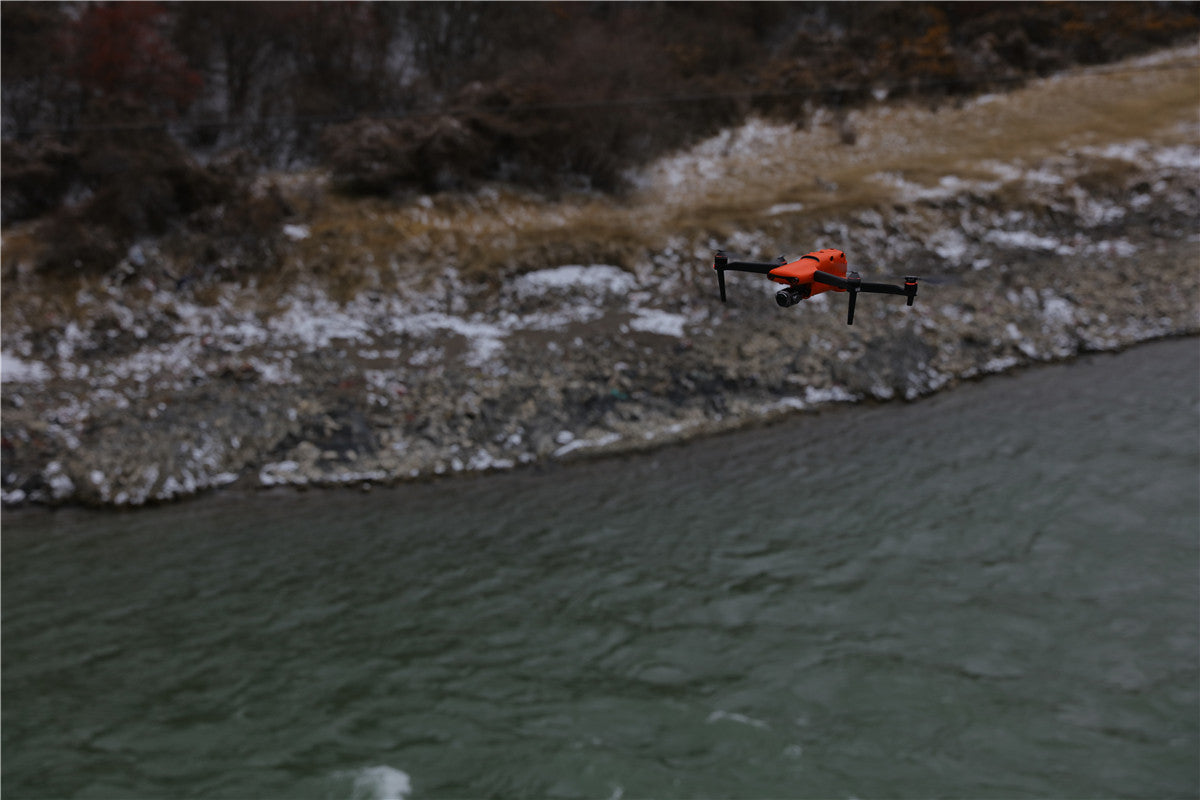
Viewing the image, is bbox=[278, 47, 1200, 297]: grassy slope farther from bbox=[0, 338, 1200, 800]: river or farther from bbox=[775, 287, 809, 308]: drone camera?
bbox=[775, 287, 809, 308]: drone camera

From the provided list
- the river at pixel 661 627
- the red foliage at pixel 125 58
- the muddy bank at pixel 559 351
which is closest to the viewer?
the river at pixel 661 627

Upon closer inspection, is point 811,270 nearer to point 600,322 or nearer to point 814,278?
point 814,278

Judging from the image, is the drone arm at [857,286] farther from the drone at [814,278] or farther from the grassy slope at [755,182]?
the grassy slope at [755,182]

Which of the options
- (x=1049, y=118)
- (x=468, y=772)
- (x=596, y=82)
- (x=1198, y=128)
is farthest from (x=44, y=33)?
(x=1198, y=128)

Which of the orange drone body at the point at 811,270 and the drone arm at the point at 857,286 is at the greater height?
the orange drone body at the point at 811,270

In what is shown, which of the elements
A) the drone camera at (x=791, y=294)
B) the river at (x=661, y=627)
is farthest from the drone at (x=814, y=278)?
the river at (x=661, y=627)

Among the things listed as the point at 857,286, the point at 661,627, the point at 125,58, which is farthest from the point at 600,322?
the point at 857,286

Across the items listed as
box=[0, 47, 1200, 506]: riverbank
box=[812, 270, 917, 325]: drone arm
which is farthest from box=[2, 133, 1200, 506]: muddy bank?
box=[812, 270, 917, 325]: drone arm

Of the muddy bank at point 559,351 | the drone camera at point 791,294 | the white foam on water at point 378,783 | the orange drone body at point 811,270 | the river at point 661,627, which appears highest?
the orange drone body at point 811,270

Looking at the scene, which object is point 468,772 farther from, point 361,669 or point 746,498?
point 746,498
